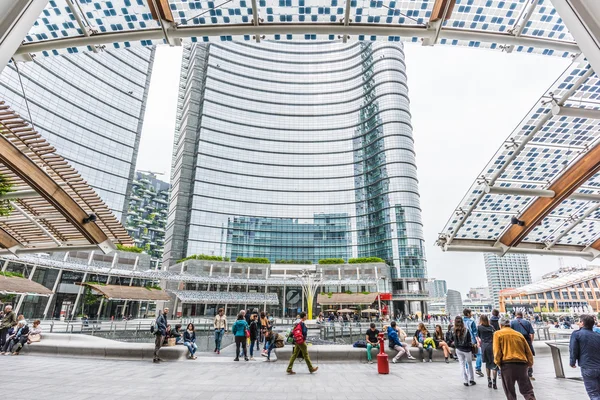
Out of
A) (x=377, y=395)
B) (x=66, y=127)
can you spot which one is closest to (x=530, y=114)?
(x=377, y=395)

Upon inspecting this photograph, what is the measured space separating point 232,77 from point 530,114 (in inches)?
3520

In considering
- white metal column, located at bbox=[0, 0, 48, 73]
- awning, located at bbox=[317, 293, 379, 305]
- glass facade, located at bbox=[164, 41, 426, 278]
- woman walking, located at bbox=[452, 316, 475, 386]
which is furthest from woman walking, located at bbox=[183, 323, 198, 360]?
glass facade, located at bbox=[164, 41, 426, 278]

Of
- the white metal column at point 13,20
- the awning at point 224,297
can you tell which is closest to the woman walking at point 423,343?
the white metal column at point 13,20

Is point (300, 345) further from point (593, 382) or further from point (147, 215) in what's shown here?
point (147, 215)

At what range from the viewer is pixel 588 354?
5.08m

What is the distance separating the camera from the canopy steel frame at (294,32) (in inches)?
223

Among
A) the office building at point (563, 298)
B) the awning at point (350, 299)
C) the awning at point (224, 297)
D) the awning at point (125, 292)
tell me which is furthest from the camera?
the office building at point (563, 298)

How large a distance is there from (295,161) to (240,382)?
79.1 m

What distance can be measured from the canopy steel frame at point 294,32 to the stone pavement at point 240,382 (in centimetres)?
674

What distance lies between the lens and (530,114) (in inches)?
295

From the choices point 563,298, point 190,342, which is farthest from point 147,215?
point 563,298

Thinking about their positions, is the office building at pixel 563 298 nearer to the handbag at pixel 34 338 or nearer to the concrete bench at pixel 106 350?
the concrete bench at pixel 106 350

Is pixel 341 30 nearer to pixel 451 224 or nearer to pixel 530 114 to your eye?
pixel 530 114

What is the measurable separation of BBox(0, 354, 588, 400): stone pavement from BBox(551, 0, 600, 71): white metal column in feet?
20.9
